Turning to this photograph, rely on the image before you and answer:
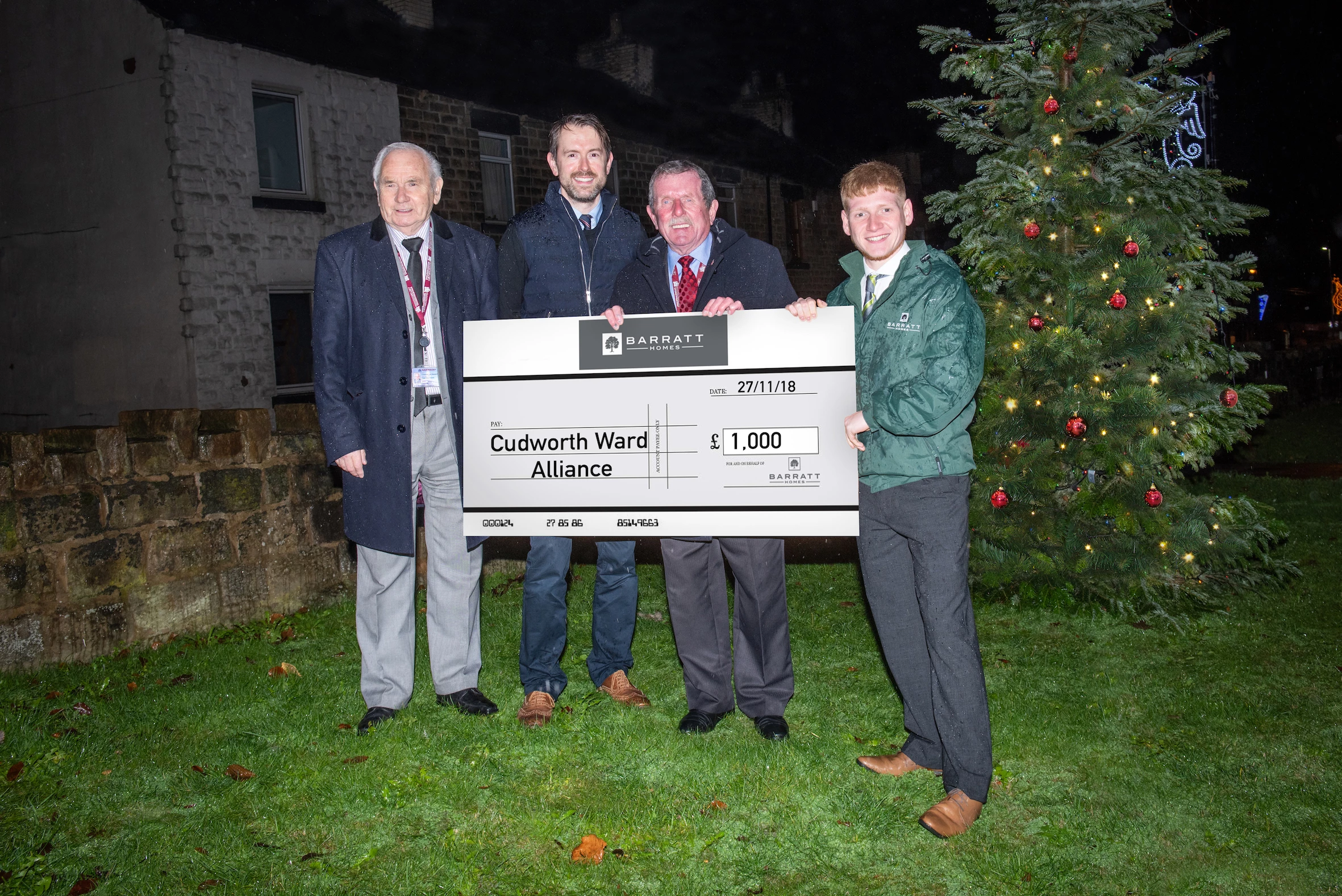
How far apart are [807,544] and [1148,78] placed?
458cm

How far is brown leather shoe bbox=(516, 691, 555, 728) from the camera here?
461cm

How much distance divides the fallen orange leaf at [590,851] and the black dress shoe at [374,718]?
1486mm

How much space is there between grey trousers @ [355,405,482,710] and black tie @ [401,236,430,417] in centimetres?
7

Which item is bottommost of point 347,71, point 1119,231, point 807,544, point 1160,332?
point 807,544

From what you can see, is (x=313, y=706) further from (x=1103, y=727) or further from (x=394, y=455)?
(x=1103, y=727)

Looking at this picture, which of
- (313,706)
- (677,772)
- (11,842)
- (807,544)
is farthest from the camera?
(807,544)

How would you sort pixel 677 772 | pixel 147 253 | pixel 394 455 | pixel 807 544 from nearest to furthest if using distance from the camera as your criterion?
pixel 677 772 < pixel 394 455 < pixel 807 544 < pixel 147 253

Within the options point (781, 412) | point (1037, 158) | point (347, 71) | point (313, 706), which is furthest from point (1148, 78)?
point (347, 71)

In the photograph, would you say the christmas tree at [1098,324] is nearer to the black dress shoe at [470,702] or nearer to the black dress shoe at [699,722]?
the black dress shoe at [699,722]

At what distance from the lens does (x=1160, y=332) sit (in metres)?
6.30

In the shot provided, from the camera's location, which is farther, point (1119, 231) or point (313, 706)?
point (1119, 231)

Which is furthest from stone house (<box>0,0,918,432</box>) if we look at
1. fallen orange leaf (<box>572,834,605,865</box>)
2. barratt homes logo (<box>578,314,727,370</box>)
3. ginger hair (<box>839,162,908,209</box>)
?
ginger hair (<box>839,162,908,209</box>)

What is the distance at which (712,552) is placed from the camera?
4410 millimetres

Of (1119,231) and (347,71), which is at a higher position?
(347,71)
